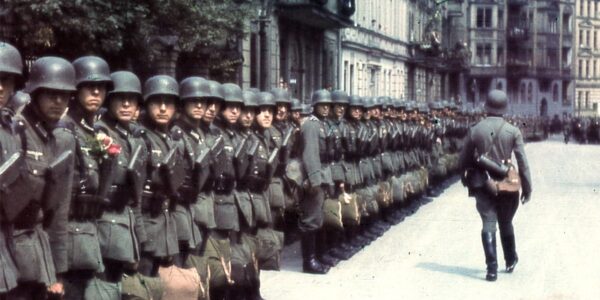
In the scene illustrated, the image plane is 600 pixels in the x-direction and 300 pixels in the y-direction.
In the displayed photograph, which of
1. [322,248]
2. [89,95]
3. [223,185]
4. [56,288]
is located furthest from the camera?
[322,248]

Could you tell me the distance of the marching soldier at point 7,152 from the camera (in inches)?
225

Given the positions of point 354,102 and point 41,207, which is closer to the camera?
point 41,207

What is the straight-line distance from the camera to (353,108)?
15016mm

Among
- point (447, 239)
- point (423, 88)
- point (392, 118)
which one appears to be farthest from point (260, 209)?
point (423, 88)

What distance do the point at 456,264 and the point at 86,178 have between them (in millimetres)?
7692

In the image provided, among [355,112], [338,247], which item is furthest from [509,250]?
[355,112]

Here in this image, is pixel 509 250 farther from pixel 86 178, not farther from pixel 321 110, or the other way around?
pixel 86 178

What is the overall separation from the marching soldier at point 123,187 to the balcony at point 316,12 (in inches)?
1044

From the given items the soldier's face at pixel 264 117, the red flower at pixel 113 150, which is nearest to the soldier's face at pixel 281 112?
the soldier's face at pixel 264 117

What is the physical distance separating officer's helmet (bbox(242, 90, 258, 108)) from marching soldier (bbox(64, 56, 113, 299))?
3442 mm

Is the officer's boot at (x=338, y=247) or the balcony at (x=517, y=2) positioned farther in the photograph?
the balcony at (x=517, y=2)

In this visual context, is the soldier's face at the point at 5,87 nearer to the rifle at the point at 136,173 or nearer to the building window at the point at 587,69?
the rifle at the point at 136,173

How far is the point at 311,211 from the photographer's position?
13.1 m

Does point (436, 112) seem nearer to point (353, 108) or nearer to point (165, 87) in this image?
point (353, 108)
